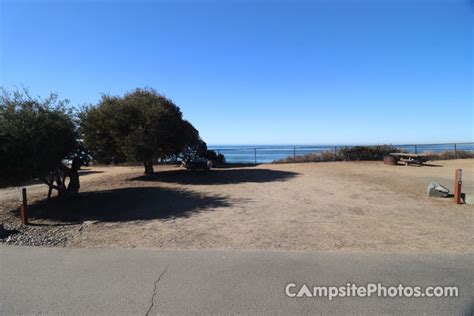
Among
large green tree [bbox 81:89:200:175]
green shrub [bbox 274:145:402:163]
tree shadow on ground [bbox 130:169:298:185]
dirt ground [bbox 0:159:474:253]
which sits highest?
large green tree [bbox 81:89:200:175]

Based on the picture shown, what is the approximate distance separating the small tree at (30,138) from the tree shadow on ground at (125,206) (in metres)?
→ 1.33

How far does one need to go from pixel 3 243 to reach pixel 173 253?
3975 millimetres

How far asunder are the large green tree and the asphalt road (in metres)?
9.87

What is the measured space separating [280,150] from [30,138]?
70.5ft

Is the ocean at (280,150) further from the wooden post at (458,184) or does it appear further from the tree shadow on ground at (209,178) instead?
the wooden post at (458,184)

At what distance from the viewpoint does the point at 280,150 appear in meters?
29.1

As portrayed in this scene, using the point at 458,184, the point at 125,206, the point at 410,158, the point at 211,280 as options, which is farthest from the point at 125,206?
the point at 410,158

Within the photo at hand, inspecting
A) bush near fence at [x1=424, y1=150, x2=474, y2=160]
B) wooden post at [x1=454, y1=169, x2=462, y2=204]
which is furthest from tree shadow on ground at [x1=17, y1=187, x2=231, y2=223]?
bush near fence at [x1=424, y1=150, x2=474, y2=160]

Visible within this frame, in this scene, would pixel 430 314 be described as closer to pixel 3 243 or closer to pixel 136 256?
pixel 136 256

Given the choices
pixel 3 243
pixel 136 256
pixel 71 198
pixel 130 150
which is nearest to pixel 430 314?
pixel 136 256

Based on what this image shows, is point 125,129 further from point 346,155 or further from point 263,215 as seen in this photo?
point 346,155

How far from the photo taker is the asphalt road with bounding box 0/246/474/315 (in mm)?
3746

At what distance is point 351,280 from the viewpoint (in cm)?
437

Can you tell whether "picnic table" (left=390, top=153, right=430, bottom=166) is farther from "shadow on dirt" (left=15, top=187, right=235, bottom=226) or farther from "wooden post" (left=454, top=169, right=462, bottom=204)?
"shadow on dirt" (left=15, top=187, right=235, bottom=226)
